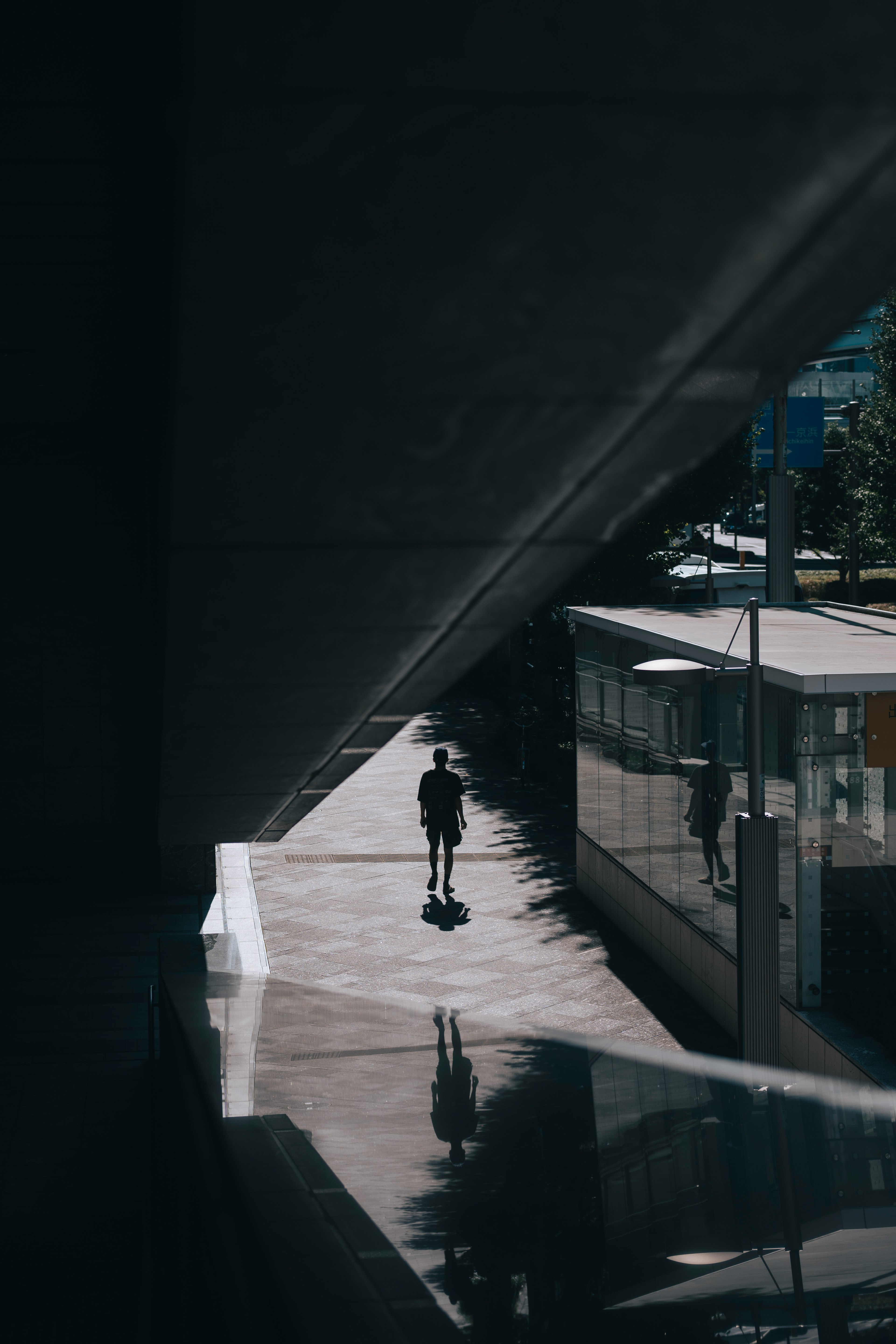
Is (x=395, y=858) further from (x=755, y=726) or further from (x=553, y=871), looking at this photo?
(x=755, y=726)

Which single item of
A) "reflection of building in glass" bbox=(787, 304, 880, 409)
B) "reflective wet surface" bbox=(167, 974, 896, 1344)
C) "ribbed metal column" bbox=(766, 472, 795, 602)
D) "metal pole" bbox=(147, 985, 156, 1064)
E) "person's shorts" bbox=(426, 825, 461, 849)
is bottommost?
"metal pole" bbox=(147, 985, 156, 1064)

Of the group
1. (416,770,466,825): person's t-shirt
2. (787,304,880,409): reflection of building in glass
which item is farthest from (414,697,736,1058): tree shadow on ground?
(787,304,880,409): reflection of building in glass

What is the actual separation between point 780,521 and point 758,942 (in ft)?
29.2

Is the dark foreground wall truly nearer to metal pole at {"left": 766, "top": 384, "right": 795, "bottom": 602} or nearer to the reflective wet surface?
the reflective wet surface

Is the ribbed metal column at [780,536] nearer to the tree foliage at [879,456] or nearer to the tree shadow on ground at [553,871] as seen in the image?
the tree shadow on ground at [553,871]

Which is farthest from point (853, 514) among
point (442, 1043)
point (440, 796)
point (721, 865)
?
point (442, 1043)

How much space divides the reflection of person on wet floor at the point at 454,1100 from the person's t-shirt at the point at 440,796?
4791mm

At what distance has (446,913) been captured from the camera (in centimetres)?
1232

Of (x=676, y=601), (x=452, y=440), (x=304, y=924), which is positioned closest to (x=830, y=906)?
(x=304, y=924)

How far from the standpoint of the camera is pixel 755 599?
7516mm

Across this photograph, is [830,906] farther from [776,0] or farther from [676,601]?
[676,601]

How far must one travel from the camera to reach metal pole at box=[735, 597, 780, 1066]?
7.57 metres

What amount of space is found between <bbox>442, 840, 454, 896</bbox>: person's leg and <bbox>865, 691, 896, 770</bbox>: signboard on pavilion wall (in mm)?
5329

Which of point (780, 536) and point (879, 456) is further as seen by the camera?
point (879, 456)
